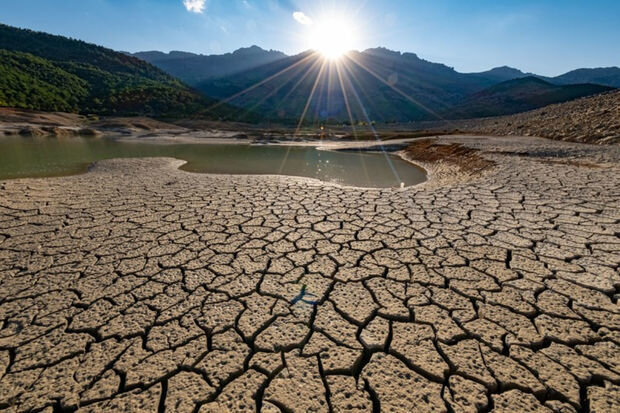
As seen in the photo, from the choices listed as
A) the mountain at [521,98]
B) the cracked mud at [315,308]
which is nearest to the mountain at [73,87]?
the cracked mud at [315,308]

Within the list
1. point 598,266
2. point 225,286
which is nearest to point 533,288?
point 598,266

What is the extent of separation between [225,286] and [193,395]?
3.17ft

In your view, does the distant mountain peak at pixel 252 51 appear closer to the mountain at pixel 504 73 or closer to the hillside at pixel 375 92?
the hillside at pixel 375 92

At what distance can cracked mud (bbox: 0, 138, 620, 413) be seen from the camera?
1.44 meters

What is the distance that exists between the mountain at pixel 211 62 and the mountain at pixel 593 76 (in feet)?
364

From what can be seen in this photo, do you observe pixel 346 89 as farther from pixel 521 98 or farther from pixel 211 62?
pixel 211 62

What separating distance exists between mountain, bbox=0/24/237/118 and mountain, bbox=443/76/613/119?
133 ft

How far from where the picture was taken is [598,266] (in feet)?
7.99

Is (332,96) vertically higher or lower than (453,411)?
higher

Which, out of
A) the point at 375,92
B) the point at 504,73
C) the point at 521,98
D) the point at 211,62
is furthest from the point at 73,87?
the point at 504,73

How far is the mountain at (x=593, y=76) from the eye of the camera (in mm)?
82938

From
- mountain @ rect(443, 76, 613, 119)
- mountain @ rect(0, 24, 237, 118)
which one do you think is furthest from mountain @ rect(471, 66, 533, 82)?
mountain @ rect(0, 24, 237, 118)

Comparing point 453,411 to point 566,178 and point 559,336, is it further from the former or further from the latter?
point 566,178

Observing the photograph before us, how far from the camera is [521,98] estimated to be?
47969mm
